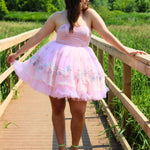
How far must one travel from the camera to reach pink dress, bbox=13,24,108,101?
2039 millimetres

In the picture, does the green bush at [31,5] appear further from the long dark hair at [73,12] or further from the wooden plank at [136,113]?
the long dark hair at [73,12]

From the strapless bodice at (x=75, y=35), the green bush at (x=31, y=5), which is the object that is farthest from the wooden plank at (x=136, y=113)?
the green bush at (x=31, y=5)

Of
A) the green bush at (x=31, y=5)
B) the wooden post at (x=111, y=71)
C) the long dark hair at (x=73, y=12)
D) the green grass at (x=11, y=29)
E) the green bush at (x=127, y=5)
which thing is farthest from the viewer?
the green bush at (x=127, y=5)

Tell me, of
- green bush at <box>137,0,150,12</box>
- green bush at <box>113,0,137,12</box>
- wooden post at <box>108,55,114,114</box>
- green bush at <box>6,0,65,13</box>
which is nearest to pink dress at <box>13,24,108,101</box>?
wooden post at <box>108,55,114,114</box>

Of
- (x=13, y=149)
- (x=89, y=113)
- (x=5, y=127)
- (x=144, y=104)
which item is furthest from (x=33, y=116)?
(x=144, y=104)

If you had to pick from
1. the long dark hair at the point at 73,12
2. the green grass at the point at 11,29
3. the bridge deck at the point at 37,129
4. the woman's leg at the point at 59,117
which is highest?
the long dark hair at the point at 73,12

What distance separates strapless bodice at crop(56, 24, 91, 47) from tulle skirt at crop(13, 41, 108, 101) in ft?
0.12

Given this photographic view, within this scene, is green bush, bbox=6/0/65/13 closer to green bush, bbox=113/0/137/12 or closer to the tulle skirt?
green bush, bbox=113/0/137/12

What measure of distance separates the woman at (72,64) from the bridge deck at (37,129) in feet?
2.46

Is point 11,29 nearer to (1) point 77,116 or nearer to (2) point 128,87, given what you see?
(2) point 128,87

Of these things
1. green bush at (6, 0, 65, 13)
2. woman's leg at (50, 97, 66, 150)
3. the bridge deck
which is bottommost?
the bridge deck

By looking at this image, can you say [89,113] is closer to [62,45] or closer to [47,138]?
[47,138]

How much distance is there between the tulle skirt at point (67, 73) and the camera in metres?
2.04

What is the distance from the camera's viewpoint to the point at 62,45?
7.05ft
